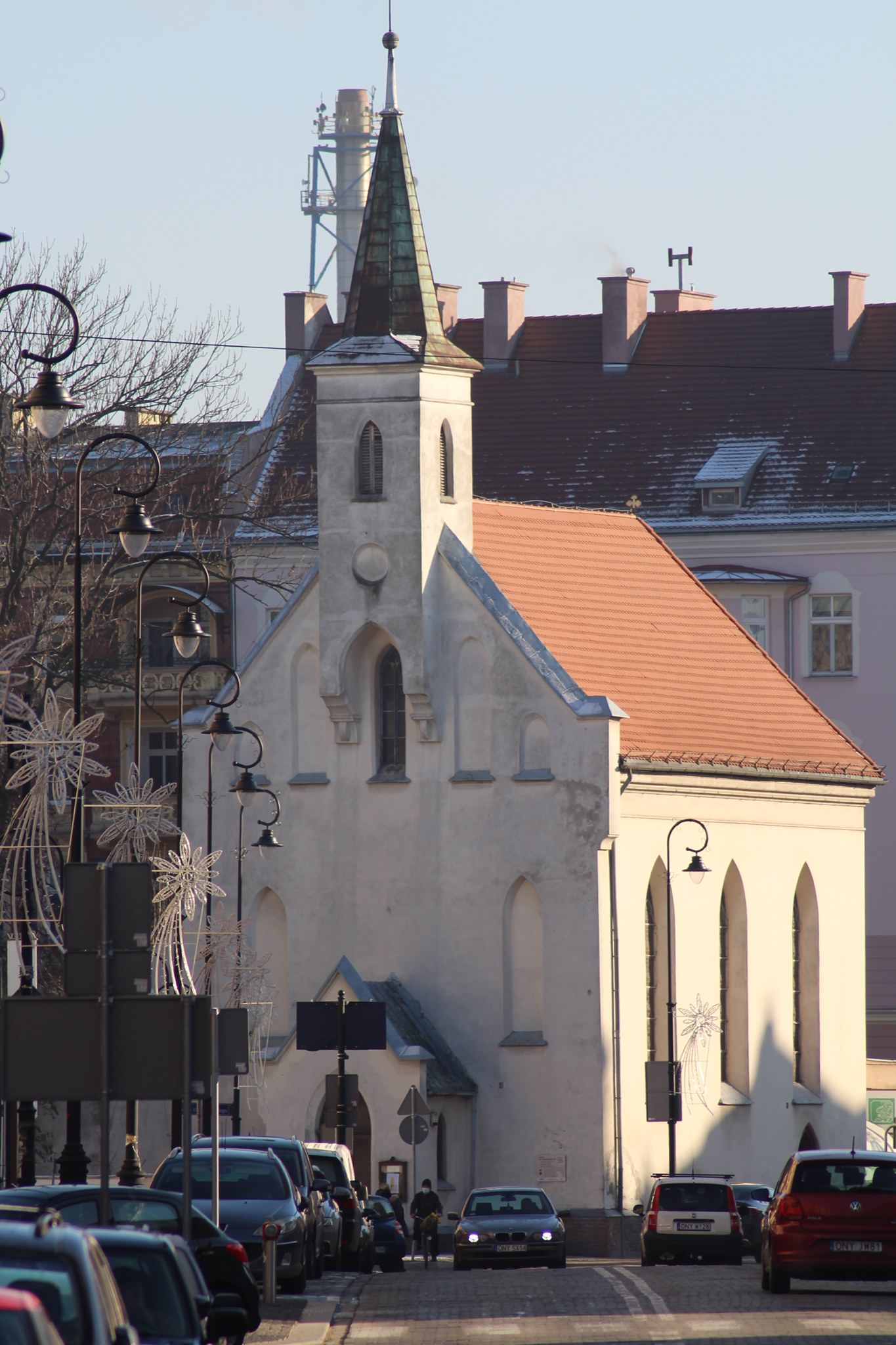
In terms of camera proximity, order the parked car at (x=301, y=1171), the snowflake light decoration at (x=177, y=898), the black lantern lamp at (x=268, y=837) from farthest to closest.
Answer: the black lantern lamp at (x=268, y=837) < the snowflake light decoration at (x=177, y=898) < the parked car at (x=301, y=1171)

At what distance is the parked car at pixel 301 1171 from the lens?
30.5 metres

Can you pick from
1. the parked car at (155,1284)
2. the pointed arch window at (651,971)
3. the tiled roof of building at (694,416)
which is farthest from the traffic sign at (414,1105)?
the parked car at (155,1284)

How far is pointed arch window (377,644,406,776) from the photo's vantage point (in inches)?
2253

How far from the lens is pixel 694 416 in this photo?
77000 mm

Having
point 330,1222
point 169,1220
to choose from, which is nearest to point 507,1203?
point 330,1222

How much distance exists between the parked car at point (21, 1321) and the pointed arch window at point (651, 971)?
45.9 meters

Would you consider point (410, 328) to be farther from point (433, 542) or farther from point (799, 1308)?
point (799, 1308)

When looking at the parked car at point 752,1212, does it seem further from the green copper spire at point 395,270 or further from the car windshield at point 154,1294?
the car windshield at point 154,1294

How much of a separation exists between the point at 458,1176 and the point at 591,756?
8349mm

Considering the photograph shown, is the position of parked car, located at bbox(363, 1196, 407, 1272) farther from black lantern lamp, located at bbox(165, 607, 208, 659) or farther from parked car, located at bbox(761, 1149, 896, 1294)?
parked car, located at bbox(761, 1149, 896, 1294)

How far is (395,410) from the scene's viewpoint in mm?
56094

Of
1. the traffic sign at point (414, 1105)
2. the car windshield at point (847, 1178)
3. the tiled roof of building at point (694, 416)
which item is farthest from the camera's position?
the tiled roof of building at point (694, 416)

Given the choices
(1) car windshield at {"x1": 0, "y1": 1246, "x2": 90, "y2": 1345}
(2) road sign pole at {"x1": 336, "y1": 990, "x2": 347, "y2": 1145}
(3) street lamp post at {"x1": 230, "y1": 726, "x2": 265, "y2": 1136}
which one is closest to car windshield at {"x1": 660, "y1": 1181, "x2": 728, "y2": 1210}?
(2) road sign pole at {"x1": 336, "y1": 990, "x2": 347, "y2": 1145}

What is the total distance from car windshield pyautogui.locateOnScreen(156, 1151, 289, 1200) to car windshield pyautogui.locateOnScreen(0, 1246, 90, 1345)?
1630cm
